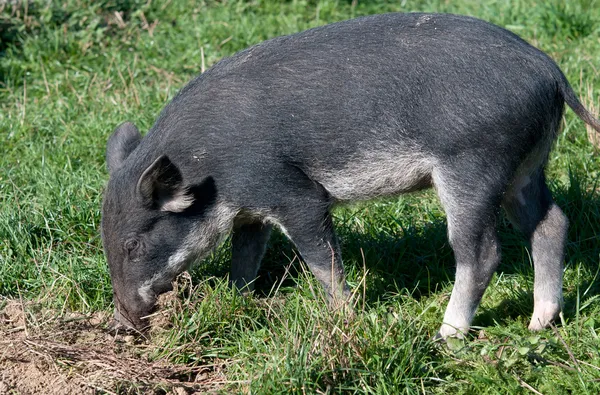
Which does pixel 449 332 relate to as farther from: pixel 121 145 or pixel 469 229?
pixel 121 145

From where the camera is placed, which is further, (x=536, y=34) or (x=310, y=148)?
(x=536, y=34)

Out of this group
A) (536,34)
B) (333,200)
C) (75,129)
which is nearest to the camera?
(333,200)

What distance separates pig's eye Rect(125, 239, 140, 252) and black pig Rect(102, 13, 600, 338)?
0.05ft

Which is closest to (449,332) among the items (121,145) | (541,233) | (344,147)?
(541,233)

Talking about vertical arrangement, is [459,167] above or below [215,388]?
above

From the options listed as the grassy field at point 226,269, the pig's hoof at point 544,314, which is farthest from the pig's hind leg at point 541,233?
the grassy field at point 226,269

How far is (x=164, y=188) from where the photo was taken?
5.06 meters

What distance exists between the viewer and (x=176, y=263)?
17.6 ft

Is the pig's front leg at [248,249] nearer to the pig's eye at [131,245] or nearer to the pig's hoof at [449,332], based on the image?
the pig's eye at [131,245]

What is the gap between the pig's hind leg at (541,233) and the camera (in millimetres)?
5207

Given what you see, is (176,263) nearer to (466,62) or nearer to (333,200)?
(333,200)

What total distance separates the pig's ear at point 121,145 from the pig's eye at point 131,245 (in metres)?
0.57

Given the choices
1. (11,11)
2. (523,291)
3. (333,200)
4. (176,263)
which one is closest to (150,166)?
(176,263)

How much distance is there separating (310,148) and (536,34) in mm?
4346
